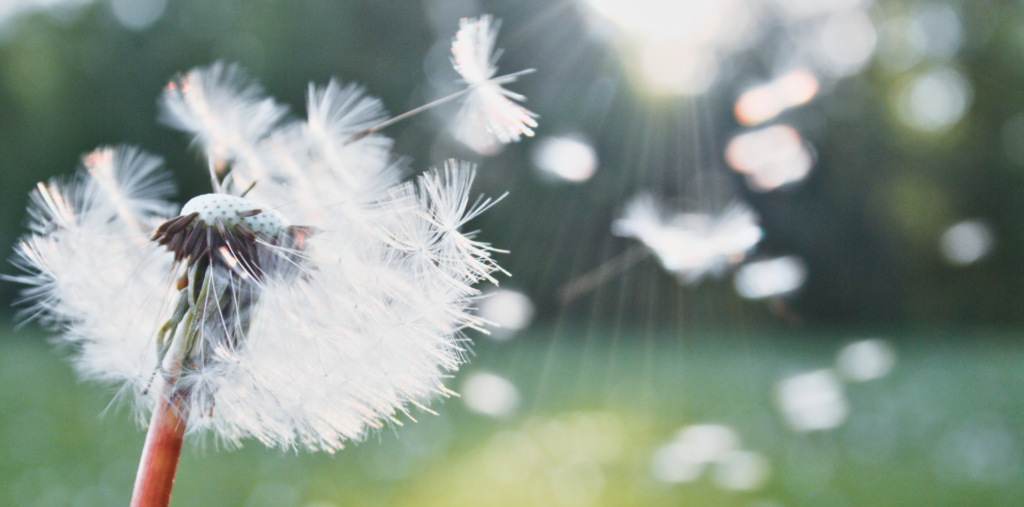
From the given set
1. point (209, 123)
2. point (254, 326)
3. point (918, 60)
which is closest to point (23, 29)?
point (209, 123)

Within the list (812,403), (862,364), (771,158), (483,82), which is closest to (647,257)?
(771,158)

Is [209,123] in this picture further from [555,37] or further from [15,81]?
[15,81]

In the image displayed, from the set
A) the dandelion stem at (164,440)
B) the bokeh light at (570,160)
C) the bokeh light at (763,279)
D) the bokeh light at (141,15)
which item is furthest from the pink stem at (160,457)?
the bokeh light at (141,15)

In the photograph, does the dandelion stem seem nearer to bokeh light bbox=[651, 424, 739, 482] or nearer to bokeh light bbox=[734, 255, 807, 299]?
bokeh light bbox=[734, 255, 807, 299]

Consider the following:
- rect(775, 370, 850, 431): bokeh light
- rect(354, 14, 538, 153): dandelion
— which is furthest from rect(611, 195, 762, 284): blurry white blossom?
rect(775, 370, 850, 431): bokeh light

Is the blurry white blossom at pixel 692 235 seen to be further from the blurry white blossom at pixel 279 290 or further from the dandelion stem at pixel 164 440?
the dandelion stem at pixel 164 440

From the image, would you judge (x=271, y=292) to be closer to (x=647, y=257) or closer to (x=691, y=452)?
(x=647, y=257)
